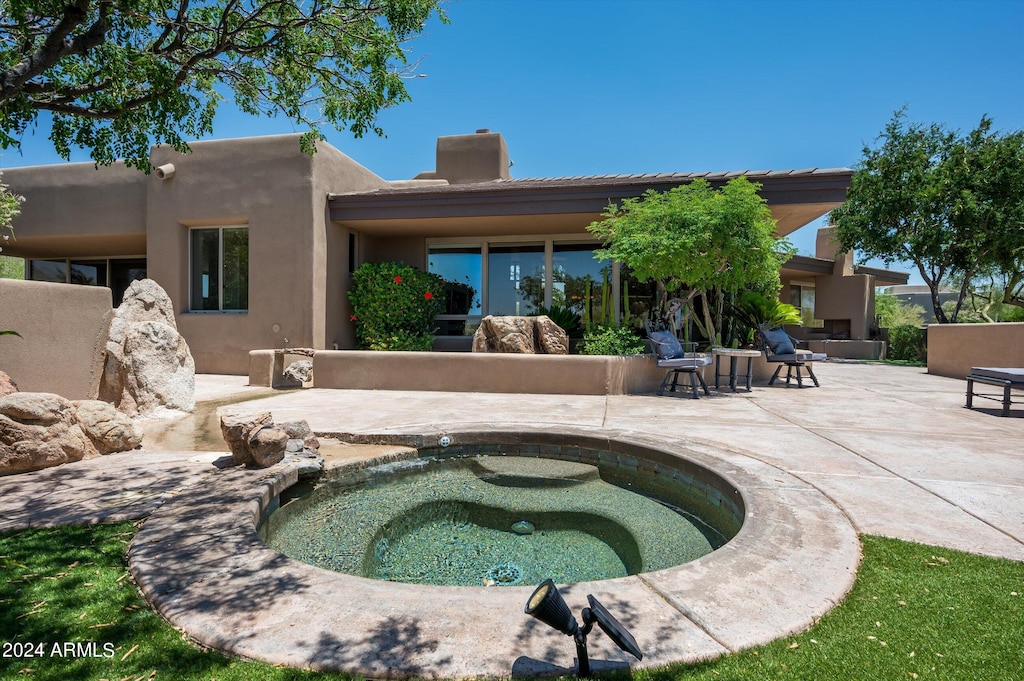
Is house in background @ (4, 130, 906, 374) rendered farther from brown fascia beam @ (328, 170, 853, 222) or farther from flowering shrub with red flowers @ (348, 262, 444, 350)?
flowering shrub with red flowers @ (348, 262, 444, 350)

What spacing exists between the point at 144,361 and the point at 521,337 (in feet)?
19.3

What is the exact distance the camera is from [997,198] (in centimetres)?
1506

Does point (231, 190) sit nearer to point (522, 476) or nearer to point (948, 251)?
point (522, 476)

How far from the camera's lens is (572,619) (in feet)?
4.99

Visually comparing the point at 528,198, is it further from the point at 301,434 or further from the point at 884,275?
the point at 884,275

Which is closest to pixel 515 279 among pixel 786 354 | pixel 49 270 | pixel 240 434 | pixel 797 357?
pixel 786 354

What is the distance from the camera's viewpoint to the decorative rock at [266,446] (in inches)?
155

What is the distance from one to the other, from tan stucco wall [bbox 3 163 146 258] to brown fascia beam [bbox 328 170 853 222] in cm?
532

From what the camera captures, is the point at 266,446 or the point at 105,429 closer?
the point at 266,446

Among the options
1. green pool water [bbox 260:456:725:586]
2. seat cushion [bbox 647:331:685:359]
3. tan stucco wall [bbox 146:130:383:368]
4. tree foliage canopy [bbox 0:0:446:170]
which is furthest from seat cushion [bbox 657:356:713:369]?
tan stucco wall [bbox 146:130:383:368]

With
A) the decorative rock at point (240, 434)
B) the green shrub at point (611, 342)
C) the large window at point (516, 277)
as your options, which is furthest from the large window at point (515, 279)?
the decorative rock at point (240, 434)

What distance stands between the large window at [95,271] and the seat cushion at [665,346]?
15.0m

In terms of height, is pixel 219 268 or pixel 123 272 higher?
pixel 123 272

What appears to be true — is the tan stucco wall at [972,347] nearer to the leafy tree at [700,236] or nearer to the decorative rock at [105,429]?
the leafy tree at [700,236]
